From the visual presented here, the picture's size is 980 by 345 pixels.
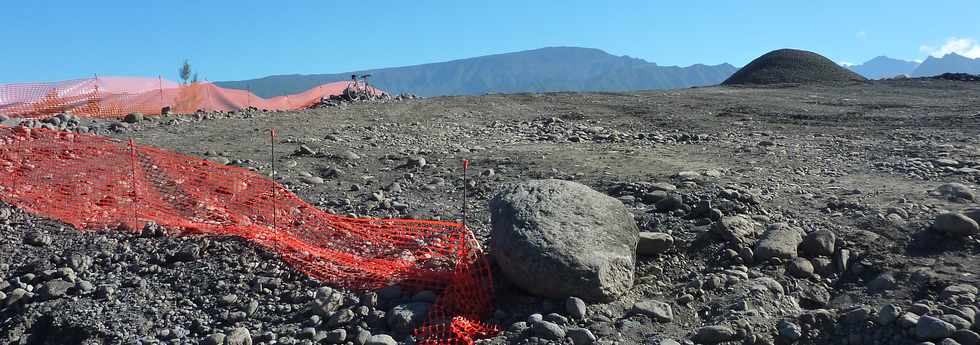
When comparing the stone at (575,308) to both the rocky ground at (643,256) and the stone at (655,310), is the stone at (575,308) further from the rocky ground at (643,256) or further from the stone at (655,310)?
the stone at (655,310)

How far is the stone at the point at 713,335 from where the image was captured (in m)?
3.55

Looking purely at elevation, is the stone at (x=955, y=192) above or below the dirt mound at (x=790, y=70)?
below

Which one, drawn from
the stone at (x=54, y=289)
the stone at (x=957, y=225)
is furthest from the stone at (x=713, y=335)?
the stone at (x=54, y=289)

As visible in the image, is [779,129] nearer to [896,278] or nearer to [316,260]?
[896,278]

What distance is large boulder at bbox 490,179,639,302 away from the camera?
3799 mm

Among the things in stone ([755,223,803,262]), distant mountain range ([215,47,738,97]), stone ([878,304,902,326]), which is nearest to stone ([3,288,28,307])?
stone ([755,223,803,262])

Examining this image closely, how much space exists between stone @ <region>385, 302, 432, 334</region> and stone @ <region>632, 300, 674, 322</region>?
120cm

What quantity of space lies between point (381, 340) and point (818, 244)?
3002mm

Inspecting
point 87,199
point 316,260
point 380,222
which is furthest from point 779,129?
point 87,199

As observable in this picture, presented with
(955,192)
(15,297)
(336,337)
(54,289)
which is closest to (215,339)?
(336,337)

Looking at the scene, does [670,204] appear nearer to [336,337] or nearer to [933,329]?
[933,329]

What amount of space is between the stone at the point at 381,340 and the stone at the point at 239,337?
67 cm

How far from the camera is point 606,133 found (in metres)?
10.4

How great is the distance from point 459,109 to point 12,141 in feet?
23.6
